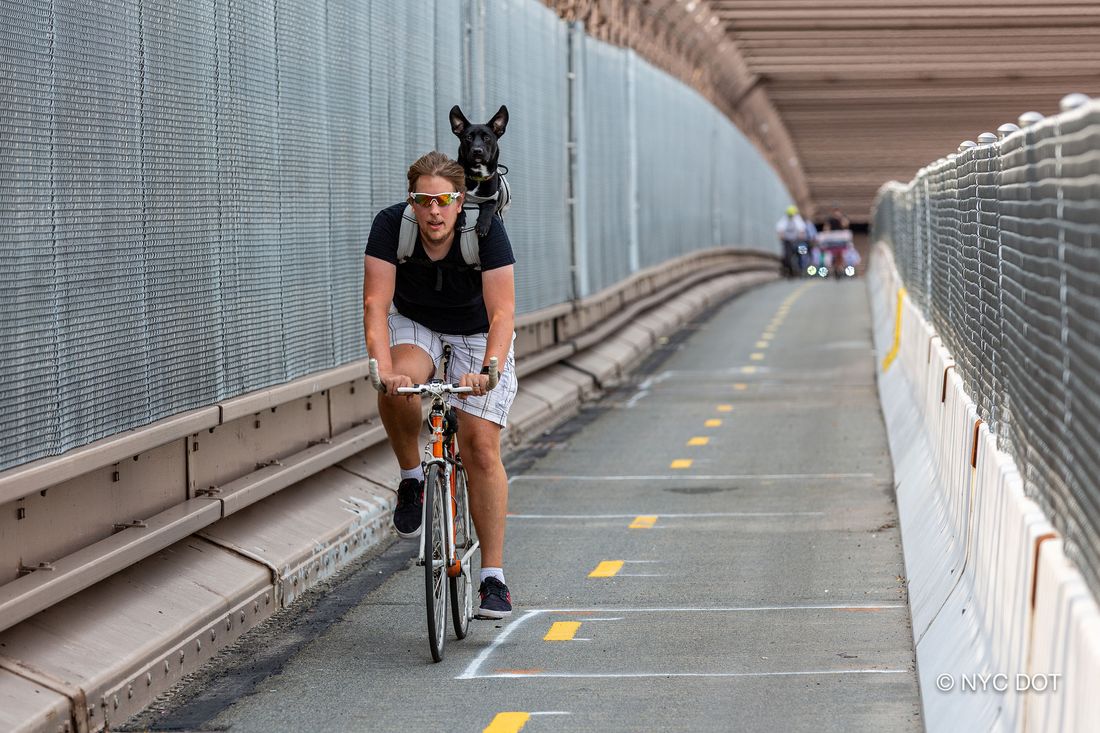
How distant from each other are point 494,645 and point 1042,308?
340 centimetres

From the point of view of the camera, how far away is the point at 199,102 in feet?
29.9

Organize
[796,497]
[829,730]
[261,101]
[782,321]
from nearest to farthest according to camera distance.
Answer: [829,730], [261,101], [796,497], [782,321]

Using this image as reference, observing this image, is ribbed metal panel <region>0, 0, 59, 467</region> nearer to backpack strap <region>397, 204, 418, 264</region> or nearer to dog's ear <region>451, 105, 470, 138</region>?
backpack strap <region>397, 204, 418, 264</region>

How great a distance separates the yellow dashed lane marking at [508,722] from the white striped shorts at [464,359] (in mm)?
1589

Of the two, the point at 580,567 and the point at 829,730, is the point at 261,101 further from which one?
the point at 829,730

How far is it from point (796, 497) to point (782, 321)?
1733cm

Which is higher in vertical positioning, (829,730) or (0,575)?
(0,575)

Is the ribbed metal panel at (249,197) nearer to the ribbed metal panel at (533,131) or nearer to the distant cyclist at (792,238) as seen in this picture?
the ribbed metal panel at (533,131)

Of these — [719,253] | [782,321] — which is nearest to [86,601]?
[782,321]

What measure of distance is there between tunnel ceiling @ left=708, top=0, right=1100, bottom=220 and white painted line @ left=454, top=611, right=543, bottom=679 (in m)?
38.0

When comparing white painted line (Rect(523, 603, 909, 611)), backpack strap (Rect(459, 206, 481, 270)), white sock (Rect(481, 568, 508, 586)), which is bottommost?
white painted line (Rect(523, 603, 909, 611))

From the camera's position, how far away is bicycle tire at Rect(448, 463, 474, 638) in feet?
27.9

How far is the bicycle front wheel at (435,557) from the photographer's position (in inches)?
314

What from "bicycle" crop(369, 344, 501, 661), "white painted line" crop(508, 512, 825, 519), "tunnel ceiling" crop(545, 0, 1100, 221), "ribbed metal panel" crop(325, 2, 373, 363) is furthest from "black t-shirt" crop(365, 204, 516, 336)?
"tunnel ceiling" crop(545, 0, 1100, 221)
